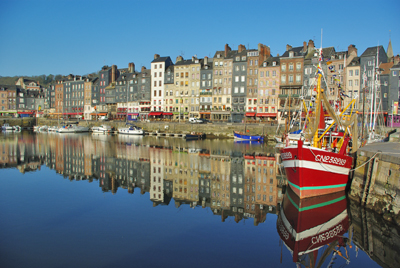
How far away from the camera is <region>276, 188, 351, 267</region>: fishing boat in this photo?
11.9 metres

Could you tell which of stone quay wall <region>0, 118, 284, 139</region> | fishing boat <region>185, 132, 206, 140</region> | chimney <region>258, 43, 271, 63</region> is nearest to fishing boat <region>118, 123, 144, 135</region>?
stone quay wall <region>0, 118, 284, 139</region>

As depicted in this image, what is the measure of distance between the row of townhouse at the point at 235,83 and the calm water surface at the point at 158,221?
36.1 metres

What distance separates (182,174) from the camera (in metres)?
25.9

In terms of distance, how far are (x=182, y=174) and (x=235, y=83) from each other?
158 ft

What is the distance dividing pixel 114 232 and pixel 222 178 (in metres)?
12.4

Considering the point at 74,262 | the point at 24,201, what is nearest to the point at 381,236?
the point at 74,262

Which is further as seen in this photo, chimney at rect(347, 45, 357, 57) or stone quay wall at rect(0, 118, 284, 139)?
chimney at rect(347, 45, 357, 57)

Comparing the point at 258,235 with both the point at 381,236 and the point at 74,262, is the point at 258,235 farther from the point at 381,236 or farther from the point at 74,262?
the point at 74,262

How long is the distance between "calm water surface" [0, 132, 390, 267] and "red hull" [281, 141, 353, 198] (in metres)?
1.15

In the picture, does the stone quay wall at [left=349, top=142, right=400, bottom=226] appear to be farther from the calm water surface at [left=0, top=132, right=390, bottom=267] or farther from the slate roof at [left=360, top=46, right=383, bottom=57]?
the slate roof at [left=360, top=46, right=383, bottom=57]

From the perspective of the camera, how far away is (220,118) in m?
72.3

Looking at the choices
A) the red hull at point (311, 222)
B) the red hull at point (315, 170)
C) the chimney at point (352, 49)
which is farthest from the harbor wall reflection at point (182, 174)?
the chimney at point (352, 49)

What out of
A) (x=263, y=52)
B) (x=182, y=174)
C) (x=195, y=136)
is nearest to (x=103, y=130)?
(x=195, y=136)

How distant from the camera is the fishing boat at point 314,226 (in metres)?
11.9
